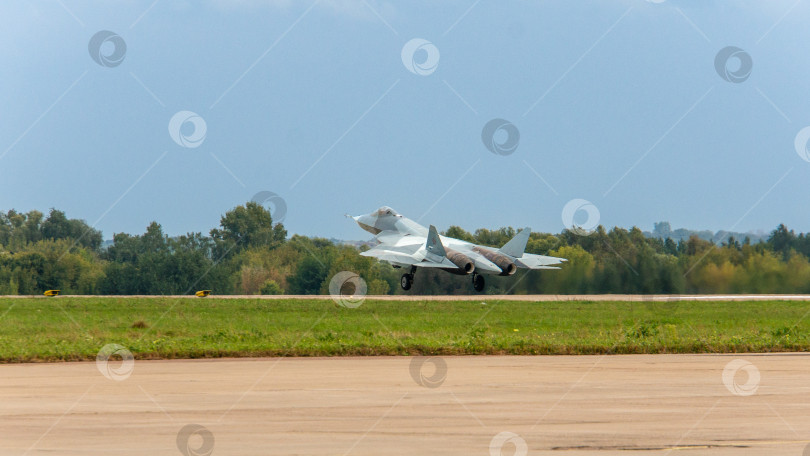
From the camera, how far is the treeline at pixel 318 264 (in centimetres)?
5744

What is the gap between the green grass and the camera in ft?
76.6

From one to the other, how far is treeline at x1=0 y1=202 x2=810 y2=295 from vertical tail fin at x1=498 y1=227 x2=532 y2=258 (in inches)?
206

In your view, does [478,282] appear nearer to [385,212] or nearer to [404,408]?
[385,212]

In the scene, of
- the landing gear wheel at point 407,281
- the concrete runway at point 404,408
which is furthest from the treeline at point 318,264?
the concrete runway at point 404,408

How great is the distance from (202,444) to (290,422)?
1.78m

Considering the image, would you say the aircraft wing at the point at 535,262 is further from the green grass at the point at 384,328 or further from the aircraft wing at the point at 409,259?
the aircraft wing at the point at 409,259

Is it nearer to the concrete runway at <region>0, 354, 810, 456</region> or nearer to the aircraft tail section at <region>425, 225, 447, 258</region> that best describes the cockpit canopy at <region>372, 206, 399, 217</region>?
the aircraft tail section at <region>425, 225, 447, 258</region>

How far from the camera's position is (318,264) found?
87000 millimetres

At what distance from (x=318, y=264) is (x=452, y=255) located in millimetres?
32620

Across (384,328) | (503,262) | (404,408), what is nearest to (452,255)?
(503,262)

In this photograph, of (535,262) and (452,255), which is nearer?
(452,255)

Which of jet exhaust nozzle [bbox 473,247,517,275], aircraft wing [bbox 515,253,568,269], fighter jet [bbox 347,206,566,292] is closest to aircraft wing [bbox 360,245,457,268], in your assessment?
fighter jet [bbox 347,206,566,292]

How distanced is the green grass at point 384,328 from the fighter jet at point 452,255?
226 centimetres

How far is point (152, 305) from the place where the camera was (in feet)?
166
